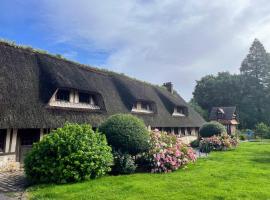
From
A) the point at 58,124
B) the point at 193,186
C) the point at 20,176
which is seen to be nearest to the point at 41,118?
the point at 58,124

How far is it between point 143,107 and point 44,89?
1202 cm

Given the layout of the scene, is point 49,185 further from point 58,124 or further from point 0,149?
point 58,124

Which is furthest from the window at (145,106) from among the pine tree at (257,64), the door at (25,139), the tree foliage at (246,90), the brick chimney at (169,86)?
the pine tree at (257,64)

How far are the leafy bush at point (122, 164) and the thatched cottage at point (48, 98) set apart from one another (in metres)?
4.35

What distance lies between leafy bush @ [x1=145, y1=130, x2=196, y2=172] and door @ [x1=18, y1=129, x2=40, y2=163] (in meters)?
6.36

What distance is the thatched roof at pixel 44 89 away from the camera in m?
14.0

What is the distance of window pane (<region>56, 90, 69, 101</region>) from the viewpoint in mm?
17650

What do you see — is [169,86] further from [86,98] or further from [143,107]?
[86,98]

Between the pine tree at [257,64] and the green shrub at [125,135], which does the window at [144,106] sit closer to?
the green shrub at [125,135]

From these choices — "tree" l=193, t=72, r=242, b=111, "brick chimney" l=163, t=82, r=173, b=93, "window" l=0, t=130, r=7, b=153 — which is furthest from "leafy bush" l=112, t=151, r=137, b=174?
"tree" l=193, t=72, r=242, b=111

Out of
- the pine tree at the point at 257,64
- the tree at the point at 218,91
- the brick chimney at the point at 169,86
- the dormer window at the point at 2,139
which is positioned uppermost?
the pine tree at the point at 257,64

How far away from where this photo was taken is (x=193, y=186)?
1007 centimetres

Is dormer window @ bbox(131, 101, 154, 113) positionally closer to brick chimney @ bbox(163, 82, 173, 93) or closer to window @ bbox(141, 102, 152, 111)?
window @ bbox(141, 102, 152, 111)

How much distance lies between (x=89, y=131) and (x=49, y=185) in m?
2.81
